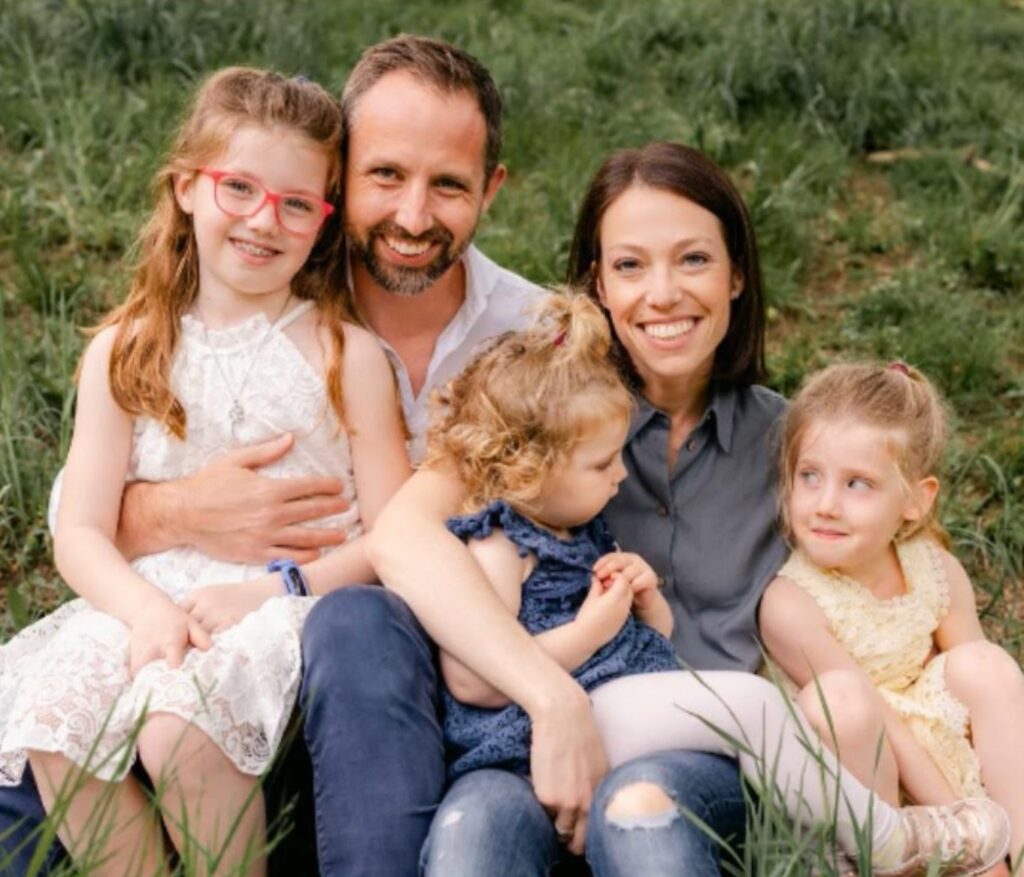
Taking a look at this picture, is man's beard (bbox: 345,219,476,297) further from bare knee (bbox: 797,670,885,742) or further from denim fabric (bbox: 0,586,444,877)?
bare knee (bbox: 797,670,885,742)

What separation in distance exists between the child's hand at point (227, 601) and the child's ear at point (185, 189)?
741 mm

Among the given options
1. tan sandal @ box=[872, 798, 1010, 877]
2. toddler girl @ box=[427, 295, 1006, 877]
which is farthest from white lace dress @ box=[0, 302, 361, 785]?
tan sandal @ box=[872, 798, 1010, 877]

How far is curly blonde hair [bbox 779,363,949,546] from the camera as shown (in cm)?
299

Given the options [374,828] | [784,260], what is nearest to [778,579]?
[374,828]

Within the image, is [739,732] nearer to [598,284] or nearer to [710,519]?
[710,519]

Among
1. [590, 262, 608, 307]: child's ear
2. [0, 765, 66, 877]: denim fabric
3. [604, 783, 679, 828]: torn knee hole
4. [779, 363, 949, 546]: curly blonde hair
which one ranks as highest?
[590, 262, 608, 307]: child's ear

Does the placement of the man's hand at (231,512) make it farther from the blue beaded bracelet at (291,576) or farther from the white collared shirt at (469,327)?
the white collared shirt at (469,327)

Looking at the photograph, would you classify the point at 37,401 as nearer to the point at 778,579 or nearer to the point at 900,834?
the point at 778,579

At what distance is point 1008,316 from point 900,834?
2.47 metres

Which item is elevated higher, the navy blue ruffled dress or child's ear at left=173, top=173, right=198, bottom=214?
child's ear at left=173, top=173, right=198, bottom=214

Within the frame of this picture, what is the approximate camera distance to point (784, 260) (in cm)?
488

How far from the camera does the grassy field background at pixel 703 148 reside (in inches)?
166

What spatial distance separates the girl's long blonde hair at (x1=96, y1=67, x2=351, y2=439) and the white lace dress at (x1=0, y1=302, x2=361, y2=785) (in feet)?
0.15

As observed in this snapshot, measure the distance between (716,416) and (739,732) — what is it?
761 mm
